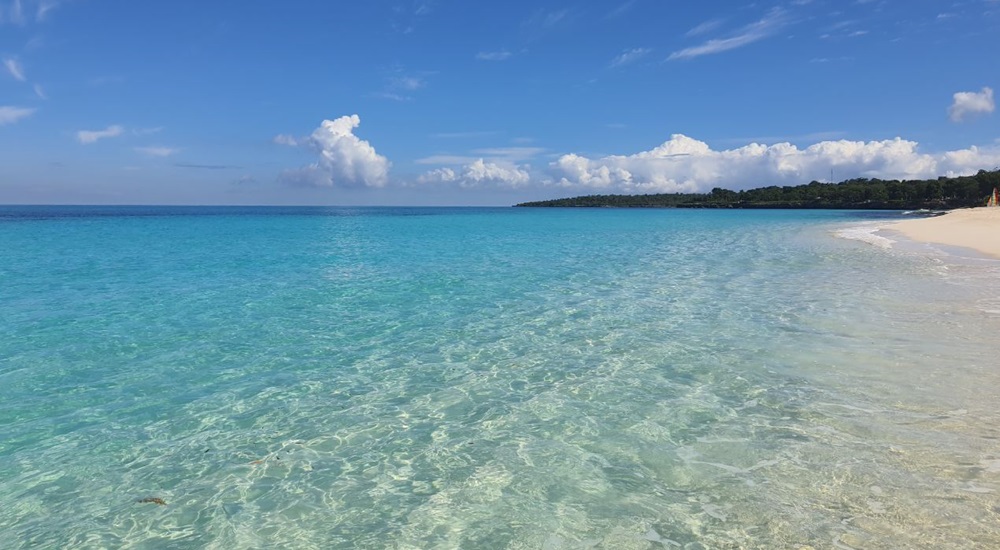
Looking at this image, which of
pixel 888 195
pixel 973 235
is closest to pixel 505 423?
pixel 973 235

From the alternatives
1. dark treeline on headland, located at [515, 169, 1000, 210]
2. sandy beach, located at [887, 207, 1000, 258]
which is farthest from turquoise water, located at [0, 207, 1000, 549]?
dark treeline on headland, located at [515, 169, 1000, 210]

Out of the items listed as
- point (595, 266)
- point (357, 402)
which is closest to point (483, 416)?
point (357, 402)

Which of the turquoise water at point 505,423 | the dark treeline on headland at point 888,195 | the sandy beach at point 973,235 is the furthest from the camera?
the dark treeline on headland at point 888,195

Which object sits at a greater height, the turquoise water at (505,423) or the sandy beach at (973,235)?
the sandy beach at (973,235)

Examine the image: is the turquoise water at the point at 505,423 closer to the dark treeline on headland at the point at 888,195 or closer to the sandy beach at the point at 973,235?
the sandy beach at the point at 973,235

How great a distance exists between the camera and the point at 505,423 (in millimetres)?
6281

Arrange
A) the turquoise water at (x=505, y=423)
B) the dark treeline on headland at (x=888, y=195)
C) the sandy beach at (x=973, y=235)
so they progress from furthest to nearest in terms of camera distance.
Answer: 1. the dark treeline on headland at (x=888, y=195)
2. the sandy beach at (x=973, y=235)
3. the turquoise water at (x=505, y=423)

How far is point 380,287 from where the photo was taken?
1659cm

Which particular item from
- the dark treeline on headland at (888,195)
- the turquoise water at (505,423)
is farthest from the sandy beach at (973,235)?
the dark treeline on headland at (888,195)

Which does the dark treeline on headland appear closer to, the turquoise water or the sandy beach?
the sandy beach

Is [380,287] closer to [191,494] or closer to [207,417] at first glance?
[207,417]

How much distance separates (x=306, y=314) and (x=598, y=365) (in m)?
7.11

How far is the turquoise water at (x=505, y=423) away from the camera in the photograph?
4.32m

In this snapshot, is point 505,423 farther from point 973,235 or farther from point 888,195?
point 888,195
